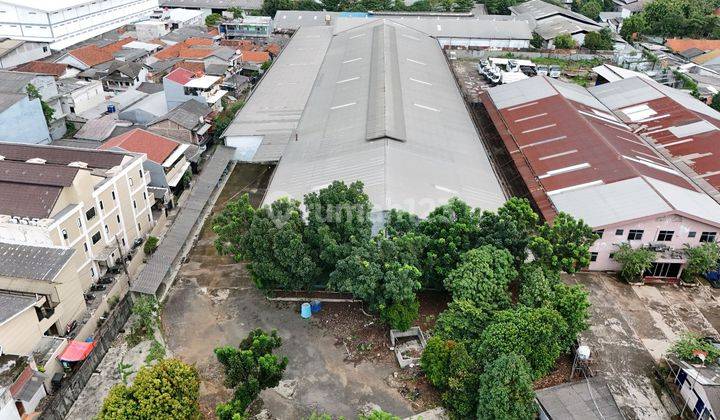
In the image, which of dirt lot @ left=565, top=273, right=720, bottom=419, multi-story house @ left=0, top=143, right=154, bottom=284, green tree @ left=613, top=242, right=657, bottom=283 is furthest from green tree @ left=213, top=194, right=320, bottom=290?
green tree @ left=613, top=242, right=657, bottom=283

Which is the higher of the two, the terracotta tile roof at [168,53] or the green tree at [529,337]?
the terracotta tile roof at [168,53]

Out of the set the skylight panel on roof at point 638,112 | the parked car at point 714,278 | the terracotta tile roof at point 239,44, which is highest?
the terracotta tile roof at point 239,44

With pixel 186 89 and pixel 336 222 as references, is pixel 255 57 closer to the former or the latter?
pixel 186 89

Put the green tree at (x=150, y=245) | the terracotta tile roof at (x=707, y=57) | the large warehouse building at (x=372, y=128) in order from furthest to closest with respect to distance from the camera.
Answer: the terracotta tile roof at (x=707, y=57) → the large warehouse building at (x=372, y=128) → the green tree at (x=150, y=245)

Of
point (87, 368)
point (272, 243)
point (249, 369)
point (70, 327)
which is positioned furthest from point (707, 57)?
point (87, 368)

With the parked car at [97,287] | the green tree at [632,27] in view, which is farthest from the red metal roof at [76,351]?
the green tree at [632,27]

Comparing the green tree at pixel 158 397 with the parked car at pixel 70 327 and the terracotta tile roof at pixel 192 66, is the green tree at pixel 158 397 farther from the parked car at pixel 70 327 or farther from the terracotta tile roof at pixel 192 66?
the terracotta tile roof at pixel 192 66

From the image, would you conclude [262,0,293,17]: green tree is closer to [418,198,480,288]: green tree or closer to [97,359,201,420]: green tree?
[418,198,480,288]: green tree

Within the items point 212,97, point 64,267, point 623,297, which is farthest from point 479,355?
point 212,97
